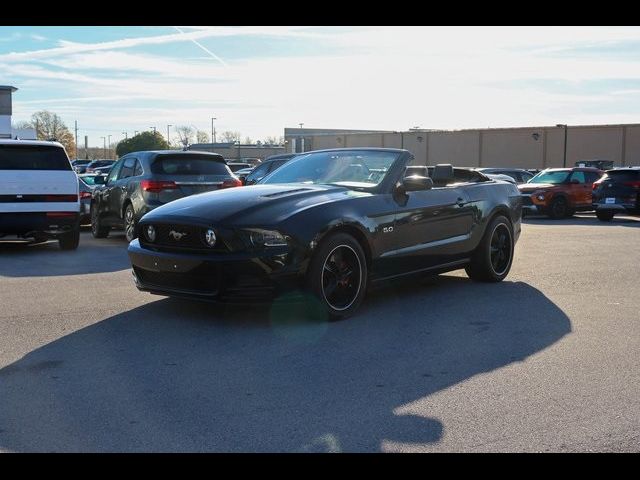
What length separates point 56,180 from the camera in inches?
464

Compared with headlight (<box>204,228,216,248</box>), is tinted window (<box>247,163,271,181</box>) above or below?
above

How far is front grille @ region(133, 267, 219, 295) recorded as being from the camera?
20.5 feet

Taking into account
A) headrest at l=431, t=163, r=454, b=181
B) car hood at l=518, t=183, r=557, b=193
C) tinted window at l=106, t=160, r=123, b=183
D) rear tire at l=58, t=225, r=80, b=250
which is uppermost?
headrest at l=431, t=163, r=454, b=181

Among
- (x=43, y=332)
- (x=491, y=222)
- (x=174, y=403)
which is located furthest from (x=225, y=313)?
(x=491, y=222)

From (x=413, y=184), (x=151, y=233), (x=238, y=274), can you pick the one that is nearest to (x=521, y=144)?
(x=413, y=184)

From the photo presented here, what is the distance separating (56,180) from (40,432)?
8418 millimetres

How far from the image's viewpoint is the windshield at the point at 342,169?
756 cm

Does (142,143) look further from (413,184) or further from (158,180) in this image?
(413,184)

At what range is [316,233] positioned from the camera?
639cm

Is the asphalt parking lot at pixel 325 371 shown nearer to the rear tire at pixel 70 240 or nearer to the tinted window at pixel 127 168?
the rear tire at pixel 70 240

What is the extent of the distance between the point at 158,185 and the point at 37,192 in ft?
6.01

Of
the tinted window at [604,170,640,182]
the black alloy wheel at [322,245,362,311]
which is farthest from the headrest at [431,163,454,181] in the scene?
the tinted window at [604,170,640,182]

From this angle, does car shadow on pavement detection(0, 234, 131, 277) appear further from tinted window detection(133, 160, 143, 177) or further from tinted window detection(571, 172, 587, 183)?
tinted window detection(571, 172, 587, 183)

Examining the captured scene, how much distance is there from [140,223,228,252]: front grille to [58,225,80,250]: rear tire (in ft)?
18.8
